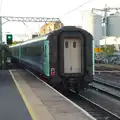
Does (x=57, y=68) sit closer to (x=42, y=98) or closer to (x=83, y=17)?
(x=42, y=98)

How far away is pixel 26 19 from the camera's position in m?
78.2

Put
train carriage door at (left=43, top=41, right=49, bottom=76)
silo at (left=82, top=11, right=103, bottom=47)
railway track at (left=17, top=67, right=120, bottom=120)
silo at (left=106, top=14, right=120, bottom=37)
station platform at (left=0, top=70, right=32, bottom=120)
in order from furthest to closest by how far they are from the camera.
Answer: silo at (left=82, top=11, right=103, bottom=47) → silo at (left=106, top=14, right=120, bottom=37) → train carriage door at (left=43, top=41, right=49, bottom=76) → railway track at (left=17, top=67, right=120, bottom=120) → station platform at (left=0, top=70, right=32, bottom=120)

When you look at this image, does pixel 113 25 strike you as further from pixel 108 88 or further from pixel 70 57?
pixel 70 57

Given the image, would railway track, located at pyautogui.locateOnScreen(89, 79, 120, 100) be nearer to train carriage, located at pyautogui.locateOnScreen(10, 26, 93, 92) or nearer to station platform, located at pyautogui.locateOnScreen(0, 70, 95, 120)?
train carriage, located at pyautogui.locateOnScreen(10, 26, 93, 92)

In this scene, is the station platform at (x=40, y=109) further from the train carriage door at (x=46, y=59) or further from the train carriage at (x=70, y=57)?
the train carriage door at (x=46, y=59)

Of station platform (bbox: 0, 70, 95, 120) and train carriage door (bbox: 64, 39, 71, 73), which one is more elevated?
train carriage door (bbox: 64, 39, 71, 73)

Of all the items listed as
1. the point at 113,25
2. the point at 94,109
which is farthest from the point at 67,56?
the point at 113,25

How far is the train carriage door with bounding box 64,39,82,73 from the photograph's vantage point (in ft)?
61.8

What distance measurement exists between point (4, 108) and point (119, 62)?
44.2m

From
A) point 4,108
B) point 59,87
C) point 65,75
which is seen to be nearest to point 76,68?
point 65,75

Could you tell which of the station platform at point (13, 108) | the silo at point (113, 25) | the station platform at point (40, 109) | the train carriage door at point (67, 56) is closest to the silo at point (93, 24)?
the silo at point (113, 25)

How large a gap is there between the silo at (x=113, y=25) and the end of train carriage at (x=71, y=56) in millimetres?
96904

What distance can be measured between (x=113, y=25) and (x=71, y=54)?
10069 centimetres

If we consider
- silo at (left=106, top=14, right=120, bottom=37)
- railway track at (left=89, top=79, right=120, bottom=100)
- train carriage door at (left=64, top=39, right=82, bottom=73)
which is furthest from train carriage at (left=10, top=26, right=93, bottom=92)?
silo at (left=106, top=14, right=120, bottom=37)
